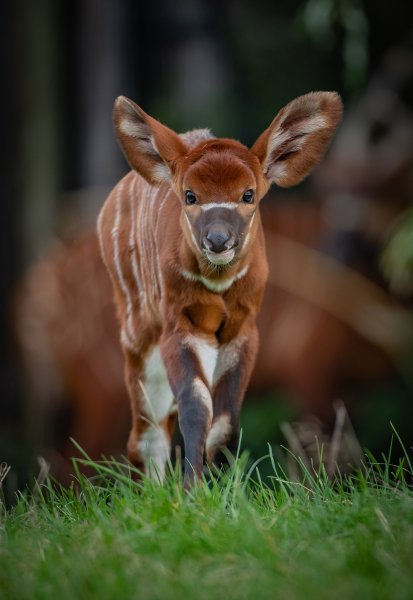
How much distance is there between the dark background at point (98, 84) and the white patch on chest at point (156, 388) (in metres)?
8.59

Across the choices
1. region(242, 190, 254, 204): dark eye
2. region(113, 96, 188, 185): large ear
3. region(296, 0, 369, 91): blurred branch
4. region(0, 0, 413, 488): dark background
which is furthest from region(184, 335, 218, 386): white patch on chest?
region(0, 0, 413, 488): dark background

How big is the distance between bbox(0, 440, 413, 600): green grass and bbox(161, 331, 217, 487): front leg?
16cm

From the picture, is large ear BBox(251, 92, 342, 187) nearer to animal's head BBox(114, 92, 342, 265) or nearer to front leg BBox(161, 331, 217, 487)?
animal's head BBox(114, 92, 342, 265)

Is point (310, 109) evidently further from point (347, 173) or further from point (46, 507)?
point (347, 173)

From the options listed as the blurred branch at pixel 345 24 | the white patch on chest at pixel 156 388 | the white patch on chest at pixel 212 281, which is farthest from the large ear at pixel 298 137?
the blurred branch at pixel 345 24

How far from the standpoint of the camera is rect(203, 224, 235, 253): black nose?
5387mm

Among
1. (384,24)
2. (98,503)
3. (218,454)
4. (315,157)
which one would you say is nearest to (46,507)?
(98,503)

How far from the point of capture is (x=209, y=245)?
5410 millimetres

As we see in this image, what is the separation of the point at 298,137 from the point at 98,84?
1055cm

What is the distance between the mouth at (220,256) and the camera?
543cm

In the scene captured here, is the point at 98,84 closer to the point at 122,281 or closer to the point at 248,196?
the point at 122,281

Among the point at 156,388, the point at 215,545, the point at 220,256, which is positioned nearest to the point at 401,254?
the point at 156,388

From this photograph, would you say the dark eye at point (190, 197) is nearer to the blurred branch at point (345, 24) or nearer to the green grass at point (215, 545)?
the green grass at point (215, 545)

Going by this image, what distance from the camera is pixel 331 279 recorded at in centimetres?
1169
